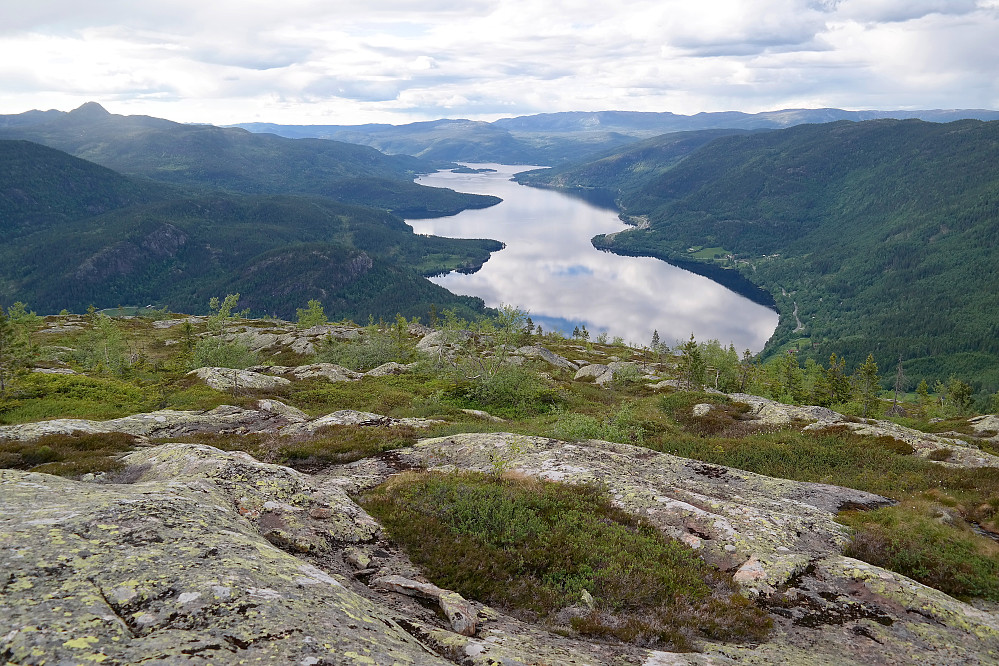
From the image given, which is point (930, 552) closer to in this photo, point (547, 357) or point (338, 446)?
point (338, 446)

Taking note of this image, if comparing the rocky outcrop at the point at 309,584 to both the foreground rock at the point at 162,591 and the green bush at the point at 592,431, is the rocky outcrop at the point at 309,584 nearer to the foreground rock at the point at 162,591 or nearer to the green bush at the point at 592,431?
the foreground rock at the point at 162,591

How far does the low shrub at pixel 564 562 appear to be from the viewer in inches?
444

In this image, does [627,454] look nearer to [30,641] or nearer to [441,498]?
[441,498]

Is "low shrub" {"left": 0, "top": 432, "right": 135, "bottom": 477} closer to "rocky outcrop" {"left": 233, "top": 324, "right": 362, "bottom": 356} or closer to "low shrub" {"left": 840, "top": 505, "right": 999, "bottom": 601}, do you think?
"low shrub" {"left": 840, "top": 505, "right": 999, "bottom": 601}

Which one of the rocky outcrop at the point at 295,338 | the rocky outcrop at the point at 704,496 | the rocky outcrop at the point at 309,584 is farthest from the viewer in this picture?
the rocky outcrop at the point at 295,338

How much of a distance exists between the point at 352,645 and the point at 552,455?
14.4m

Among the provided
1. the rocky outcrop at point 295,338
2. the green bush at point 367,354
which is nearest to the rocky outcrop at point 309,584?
the green bush at point 367,354

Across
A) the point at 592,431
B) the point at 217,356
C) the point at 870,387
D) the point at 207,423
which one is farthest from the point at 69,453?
the point at 870,387

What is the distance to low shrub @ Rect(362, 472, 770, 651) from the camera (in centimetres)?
1128

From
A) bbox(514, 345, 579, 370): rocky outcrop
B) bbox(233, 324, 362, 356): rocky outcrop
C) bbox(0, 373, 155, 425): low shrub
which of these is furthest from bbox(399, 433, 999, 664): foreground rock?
bbox(233, 324, 362, 356): rocky outcrop

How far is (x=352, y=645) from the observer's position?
7.55 metres

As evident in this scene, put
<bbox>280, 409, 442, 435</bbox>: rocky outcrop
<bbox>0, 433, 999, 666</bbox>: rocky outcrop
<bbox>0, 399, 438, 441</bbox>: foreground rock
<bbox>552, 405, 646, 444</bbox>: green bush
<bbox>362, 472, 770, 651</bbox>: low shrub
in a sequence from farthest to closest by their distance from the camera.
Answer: <bbox>552, 405, 646, 444</bbox>: green bush, <bbox>280, 409, 442, 435</bbox>: rocky outcrop, <bbox>0, 399, 438, 441</bbox>: foreground rock, <bbox>362, 472, 770, 651</bbox>: low shrub, <bbox>0, 433, 999, 666</bbox>: rocky outcrop

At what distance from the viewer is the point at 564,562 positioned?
43.2 feet

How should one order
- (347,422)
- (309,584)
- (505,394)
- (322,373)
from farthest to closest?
(322,373)
(505,394)
(347,422)
(309,584)
